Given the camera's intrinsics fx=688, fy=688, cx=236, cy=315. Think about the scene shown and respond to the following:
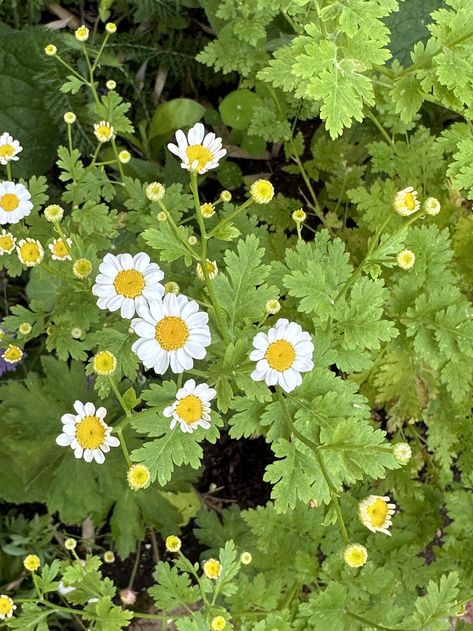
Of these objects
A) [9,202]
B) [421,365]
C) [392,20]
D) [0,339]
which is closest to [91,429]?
[0,339]

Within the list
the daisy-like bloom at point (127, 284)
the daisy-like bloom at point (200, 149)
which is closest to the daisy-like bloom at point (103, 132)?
the daisy-like bloom at point (200, 149)

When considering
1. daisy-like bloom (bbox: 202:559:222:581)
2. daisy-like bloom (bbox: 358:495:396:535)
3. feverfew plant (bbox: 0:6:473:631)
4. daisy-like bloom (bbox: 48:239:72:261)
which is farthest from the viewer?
daisy-like bloom (bbox: 48:239:72:261)

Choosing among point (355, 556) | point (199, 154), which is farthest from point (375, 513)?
point (199, 154)

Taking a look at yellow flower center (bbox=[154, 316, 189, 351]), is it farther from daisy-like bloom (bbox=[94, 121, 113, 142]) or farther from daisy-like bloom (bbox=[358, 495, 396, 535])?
daisy-like bloom (bbox=[94, 121, 113, 142])

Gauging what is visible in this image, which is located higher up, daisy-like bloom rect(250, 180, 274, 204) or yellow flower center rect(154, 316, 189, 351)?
daisy-like bloom rect(250, 180, 274, 204)

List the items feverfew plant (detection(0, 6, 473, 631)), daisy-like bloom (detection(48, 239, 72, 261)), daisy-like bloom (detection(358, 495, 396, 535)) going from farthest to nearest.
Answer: daisy-like bloom (detection(48, 239, 72, 261))
feverfew plant (detection(0, 6, 473, 631))
daisy-like bloom (detection(358, 495, 396, 535))

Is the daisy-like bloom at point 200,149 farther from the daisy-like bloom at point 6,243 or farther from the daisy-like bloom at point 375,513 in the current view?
the daisy-like bloom at point 375,513

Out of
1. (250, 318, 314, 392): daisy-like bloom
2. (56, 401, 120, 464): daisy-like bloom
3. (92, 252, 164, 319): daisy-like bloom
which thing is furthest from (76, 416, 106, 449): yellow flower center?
(250, 318, 314, 392): daisy-like bloom

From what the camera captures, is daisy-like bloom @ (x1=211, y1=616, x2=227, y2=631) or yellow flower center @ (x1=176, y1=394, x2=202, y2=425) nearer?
yellow flower center @ (x1=176, y1=394, x2=202, y2=425)
